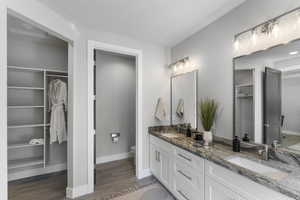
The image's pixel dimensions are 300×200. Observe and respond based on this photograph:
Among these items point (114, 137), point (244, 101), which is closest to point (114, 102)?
point (114, 137)

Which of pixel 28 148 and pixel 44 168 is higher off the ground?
pixel 28 148

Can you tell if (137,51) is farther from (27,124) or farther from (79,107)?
(27,124)

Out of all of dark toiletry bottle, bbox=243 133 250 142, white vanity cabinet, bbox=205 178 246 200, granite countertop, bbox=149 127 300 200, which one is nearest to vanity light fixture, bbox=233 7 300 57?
dark toiletry bottle, bbox=243 133 250 142

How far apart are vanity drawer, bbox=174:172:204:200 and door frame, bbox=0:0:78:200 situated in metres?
1.48

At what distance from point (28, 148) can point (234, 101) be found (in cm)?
345

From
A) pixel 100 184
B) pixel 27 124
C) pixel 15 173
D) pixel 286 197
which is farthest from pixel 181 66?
pixel 15 173

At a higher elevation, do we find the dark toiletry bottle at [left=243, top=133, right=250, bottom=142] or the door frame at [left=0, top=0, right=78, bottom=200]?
the door frame at [left=0, top=0, right=78, bottom=200]

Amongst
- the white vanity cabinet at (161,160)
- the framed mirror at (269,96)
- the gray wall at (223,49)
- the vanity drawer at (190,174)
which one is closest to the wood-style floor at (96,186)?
the white vanity cabinet at (161,160)

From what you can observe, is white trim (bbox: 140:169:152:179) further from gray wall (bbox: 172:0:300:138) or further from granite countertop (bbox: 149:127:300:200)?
gray wall (bbox: 172:0:300:138)

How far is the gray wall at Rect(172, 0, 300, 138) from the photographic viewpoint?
1.40 m

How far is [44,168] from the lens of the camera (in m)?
2.53

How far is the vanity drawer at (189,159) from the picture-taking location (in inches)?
56.3

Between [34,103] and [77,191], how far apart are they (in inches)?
68.9

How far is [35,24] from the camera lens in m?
1.46
